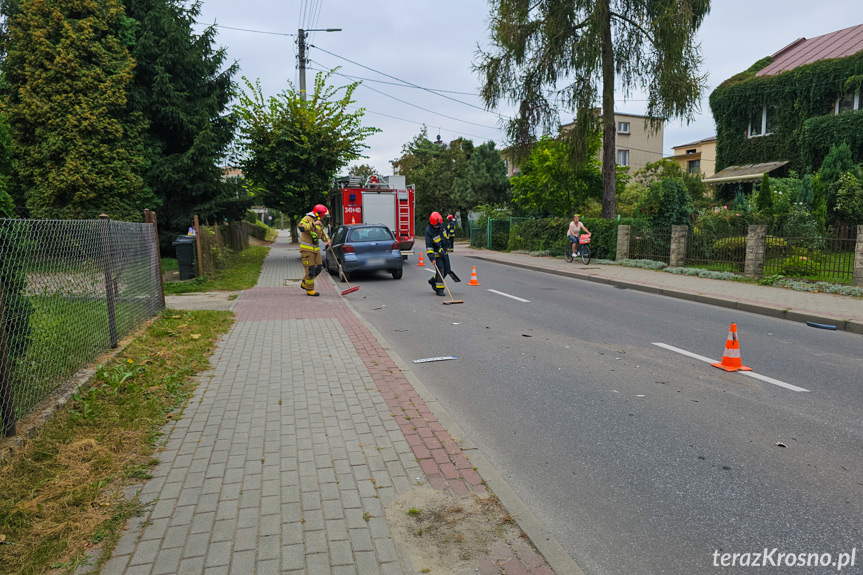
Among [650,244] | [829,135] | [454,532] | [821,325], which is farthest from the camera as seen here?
[829,135]

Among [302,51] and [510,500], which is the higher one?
[302,51]

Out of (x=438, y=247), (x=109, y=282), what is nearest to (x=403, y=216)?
(x=438, y=247)

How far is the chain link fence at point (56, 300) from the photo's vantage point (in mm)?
4148

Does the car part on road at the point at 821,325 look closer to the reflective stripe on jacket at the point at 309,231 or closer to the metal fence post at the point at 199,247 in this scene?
the reflective stripe on jacket at the point at 309,231

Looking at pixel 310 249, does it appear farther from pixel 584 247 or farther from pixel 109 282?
pixel 584 247

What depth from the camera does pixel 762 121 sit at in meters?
28.2

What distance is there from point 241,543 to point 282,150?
21.7m

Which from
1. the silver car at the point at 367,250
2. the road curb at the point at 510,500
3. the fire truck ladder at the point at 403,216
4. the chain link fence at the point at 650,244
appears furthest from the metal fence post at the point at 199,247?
the chain link fence at the point at 650,244

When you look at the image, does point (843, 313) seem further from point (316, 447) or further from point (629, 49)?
point (629, 49)

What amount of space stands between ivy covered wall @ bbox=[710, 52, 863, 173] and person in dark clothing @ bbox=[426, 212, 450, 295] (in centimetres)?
2068

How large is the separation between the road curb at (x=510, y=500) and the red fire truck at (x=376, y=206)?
1660cm

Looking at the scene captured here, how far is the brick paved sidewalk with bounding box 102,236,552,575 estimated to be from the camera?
274 centimetres

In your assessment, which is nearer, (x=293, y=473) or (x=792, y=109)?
(x=293, y=473)

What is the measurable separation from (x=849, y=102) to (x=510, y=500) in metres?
28.7
